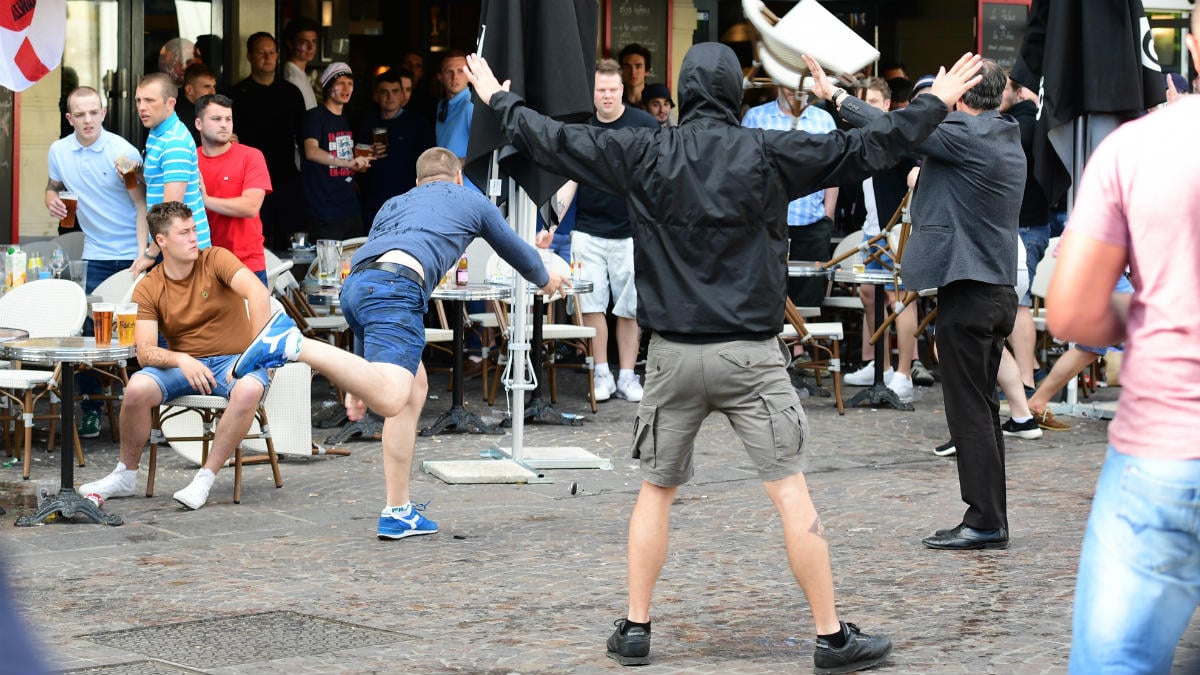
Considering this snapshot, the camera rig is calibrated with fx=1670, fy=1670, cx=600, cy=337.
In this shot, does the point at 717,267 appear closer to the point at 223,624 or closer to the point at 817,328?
the point at 223,624

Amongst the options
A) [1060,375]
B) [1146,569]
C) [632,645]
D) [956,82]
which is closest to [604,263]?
[1060,375]

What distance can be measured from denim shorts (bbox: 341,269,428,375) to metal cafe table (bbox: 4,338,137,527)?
134 cm

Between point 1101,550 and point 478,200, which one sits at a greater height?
point 478,200

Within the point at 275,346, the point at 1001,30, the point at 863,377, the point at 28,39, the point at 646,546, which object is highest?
the point at 1001,30

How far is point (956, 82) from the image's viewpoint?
552 centimetres

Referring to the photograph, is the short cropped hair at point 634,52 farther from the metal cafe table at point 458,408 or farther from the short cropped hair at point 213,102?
the short cropped hair at point 213,102

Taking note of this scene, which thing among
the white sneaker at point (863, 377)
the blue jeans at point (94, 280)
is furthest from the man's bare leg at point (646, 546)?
the white sneaker at point (863, 377)

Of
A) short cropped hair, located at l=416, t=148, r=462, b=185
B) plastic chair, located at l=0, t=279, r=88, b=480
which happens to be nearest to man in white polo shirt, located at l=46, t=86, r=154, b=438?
plastic chair, located at l=0, t=279, r=88, b=480

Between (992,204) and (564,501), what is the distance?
2.51m

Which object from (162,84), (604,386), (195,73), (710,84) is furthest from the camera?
(195,73)

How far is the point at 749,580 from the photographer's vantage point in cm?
645

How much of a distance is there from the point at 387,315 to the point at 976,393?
251 centimetres

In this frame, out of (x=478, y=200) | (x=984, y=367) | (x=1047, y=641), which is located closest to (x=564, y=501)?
(x=478, y=200)

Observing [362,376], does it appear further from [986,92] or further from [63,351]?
[986,92]
